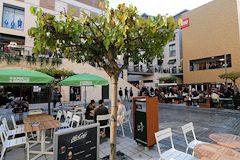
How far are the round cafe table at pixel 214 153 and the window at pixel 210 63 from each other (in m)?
21.4

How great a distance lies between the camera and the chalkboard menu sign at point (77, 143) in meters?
2.14

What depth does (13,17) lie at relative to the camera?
53.9 ft

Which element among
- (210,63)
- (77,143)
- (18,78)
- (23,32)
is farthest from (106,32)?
(210,63)

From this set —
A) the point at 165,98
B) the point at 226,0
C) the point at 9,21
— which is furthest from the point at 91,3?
the point at 226,0

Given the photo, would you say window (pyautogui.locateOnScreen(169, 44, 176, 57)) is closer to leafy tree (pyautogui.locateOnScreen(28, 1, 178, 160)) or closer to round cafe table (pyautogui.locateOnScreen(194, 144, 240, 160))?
leafy tree (pyautogui.locateOnScreen(28, 1, 178, 160))

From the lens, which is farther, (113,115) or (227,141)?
(227,141)

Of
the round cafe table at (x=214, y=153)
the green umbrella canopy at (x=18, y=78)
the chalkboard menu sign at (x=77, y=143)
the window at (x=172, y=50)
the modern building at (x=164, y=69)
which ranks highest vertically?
the window at (x=172, y=50)

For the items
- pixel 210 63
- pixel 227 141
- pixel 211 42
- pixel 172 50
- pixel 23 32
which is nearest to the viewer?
pixel 227 141

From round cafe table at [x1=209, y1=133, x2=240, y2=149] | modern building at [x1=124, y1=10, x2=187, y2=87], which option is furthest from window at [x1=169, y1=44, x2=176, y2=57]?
round cafe table at [x1=209, y1=133, x2=240, y2=149]

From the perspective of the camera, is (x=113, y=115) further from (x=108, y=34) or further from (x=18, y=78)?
(x=18, y=78)

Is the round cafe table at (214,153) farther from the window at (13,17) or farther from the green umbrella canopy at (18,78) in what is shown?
the window at (13,17)

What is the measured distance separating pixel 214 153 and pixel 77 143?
6.43 feet

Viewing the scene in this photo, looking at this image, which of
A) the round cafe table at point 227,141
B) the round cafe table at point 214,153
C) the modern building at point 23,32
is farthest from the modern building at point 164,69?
the round cafe table at point 214,153

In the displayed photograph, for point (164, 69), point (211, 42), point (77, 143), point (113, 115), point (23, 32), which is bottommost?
point (77, 143)
